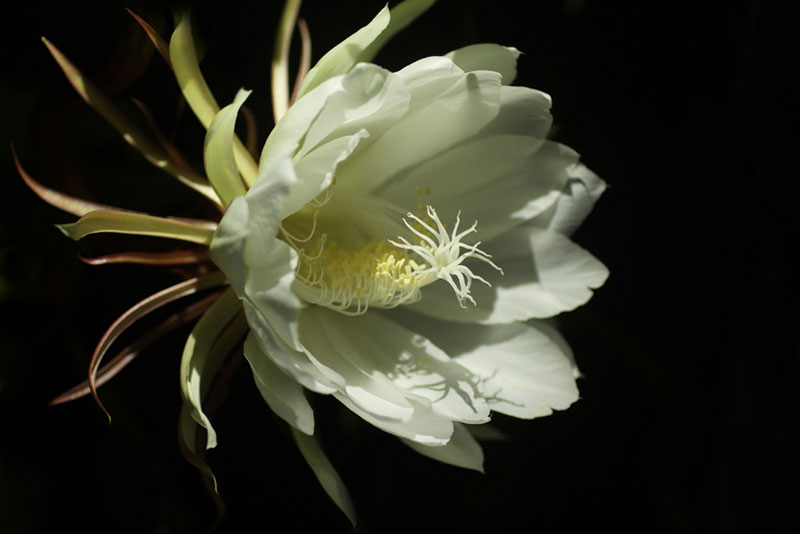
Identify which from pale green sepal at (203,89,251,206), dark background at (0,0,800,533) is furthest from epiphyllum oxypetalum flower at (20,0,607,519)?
dark background at (0,0,800,533)

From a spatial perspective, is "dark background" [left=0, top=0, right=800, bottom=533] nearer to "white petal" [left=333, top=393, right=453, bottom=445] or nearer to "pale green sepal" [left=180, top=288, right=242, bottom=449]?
"pale green sepal" [left=180, top=288, right=242, bottom=449]

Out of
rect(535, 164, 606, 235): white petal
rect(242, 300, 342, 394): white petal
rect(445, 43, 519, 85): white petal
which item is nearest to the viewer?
rect(242, 300, 342, 394): white petal

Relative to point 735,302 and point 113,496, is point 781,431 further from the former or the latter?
point 113,496

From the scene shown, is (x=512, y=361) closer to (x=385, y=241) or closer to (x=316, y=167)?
(x=385, y=241)

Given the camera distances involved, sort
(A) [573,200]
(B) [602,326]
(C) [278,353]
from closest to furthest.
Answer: (C) [278,353] < (A) [573,200] < (B) [602,326]

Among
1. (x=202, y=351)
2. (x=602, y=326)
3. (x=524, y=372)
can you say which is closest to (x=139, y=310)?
(x=202, y=351)
